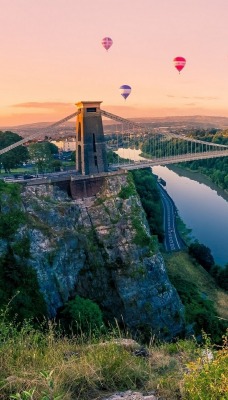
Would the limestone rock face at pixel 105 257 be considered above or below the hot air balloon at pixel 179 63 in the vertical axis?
below

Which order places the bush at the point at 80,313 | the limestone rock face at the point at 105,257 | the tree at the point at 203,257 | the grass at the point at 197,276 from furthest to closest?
the tree at the point at 203,257, the grass at the point at 197,276, the limestone rock face at the point at 105,257, the bush at the point at 80,313

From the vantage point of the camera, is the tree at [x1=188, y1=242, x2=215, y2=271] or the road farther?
the road

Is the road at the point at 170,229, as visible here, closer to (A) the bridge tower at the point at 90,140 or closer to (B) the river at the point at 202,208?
(B) the river at the point at 202,208

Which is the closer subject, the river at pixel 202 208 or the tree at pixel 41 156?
the tree at pixel 41 156

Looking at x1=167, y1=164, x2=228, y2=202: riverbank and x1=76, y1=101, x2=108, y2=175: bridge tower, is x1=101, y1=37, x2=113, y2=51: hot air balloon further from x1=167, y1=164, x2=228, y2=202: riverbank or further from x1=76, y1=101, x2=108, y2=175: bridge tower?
x1=167, y1=164, x2=228, y2=202: riverbank

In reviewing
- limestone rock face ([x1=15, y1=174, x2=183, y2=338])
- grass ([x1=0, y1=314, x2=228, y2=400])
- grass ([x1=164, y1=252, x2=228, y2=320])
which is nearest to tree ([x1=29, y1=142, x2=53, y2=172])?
limestone rock face ([x1=15, y1=174, x2=183, y2=338])

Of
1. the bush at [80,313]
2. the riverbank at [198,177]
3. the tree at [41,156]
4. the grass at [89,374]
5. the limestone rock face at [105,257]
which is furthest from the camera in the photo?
the riverbank at [198,177]

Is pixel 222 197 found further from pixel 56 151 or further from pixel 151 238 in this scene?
pixel 151 238

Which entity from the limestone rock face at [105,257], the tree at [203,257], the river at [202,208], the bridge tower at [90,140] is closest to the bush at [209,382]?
the limestone rock face at [105,257]
